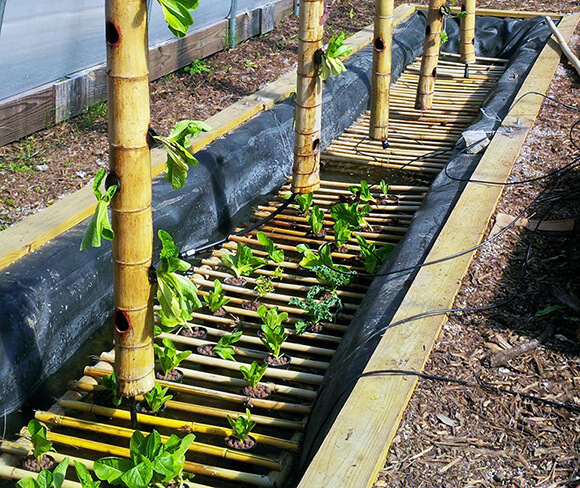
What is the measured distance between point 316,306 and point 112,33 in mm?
1941

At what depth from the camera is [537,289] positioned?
322 cm

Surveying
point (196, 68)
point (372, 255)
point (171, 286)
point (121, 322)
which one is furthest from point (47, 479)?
point (196, 68)

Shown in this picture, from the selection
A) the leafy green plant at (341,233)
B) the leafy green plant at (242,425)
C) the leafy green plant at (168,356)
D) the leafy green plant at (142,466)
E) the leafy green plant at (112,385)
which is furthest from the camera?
the leafy green plant at (341,233)

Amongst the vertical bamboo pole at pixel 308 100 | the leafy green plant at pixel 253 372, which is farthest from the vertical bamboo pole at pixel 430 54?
the leafy green plant at pixel 253 372

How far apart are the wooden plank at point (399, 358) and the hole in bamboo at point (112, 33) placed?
1.42 meters

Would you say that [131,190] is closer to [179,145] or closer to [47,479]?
[179,145]

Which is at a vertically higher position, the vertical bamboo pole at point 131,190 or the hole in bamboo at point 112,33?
the hole in bamboo at point 112,33

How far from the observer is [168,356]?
137 inches

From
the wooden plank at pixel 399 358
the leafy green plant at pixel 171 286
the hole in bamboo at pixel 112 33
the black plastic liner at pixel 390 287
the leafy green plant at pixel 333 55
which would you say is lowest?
the black plastic liner at pixel 390 287

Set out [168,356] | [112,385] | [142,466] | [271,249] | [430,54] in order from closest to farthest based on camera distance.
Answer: [142,466] < [112,385] < [168,356] < [271,249] < [430,54]

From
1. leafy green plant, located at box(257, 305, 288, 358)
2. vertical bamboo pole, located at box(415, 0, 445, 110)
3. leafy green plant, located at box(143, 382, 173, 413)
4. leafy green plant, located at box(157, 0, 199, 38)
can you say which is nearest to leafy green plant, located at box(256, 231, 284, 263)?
leafy green plant, located at box(257, 305, 288, 358)

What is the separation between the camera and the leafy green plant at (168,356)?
11.4ft

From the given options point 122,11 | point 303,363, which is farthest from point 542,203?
point 122,11

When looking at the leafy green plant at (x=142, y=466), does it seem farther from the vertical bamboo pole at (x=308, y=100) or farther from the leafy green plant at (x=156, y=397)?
the vertical bamboo pole at (x=308, y=100)
